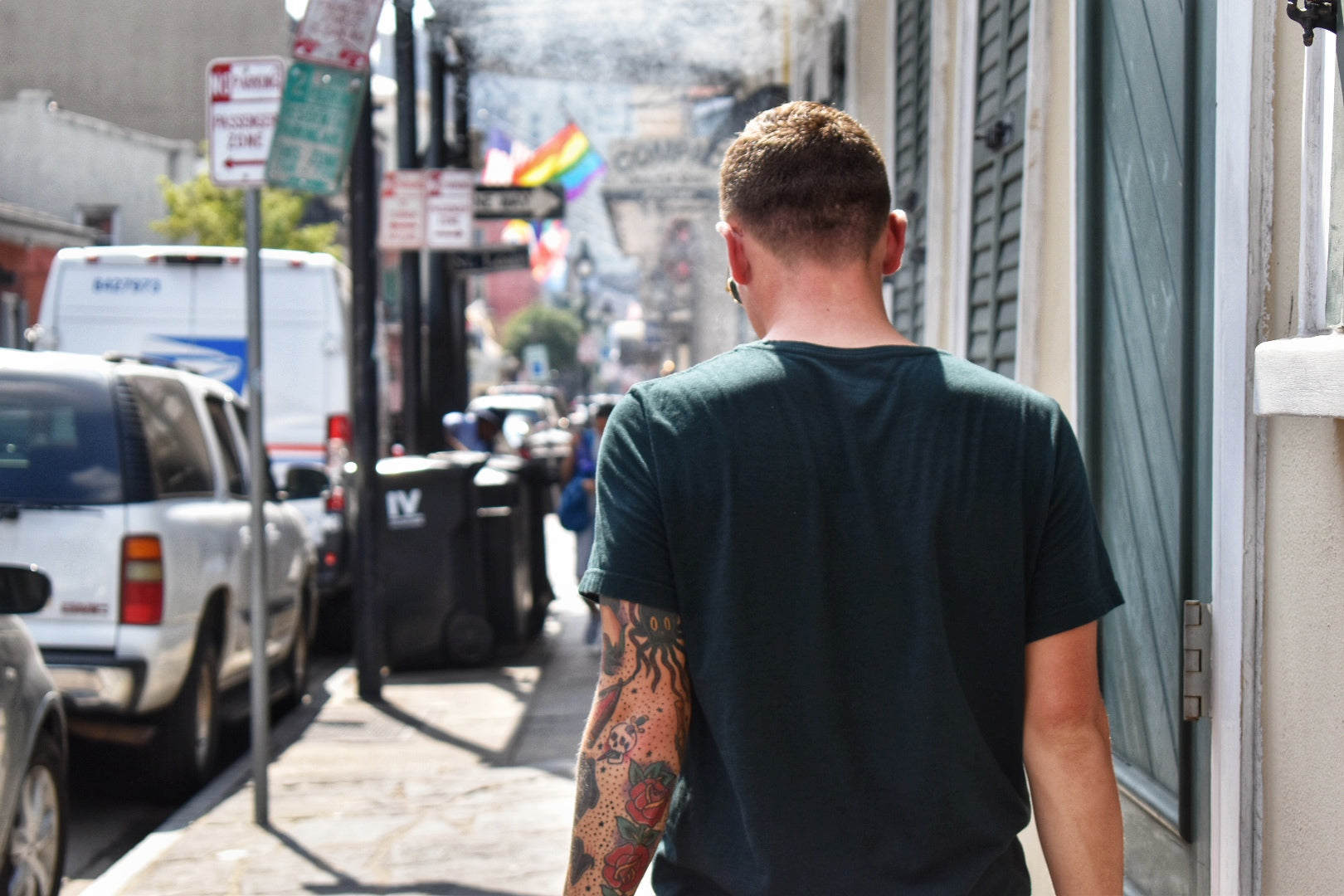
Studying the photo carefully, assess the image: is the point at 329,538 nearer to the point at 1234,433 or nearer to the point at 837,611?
the point at 1234,433

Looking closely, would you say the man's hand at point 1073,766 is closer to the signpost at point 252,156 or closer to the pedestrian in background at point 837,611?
the pedestrian in background at point 837,611

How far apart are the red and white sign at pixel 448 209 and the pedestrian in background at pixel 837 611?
10.1m

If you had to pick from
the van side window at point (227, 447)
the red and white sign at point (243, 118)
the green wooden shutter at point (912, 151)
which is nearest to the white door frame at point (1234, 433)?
the green wooden shutter at point (912, 151)

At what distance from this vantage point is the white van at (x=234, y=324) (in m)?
12.4

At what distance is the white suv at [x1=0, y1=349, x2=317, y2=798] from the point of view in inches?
244

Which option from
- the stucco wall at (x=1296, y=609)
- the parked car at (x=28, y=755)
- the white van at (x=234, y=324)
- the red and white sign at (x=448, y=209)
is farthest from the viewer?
the white van at (x=234, y=324)

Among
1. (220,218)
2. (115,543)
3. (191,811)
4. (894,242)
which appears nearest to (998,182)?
(894,242)

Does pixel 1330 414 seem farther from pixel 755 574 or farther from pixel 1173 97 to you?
pixel 1173 97

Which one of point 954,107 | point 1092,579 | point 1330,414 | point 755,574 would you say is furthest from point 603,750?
point 954,107

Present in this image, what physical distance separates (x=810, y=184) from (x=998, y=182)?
10.0 feet

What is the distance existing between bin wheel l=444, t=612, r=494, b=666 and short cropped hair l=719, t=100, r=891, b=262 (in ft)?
27.8

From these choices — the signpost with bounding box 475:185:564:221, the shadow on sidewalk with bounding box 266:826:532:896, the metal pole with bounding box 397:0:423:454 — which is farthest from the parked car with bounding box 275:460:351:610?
the shadow on sidewalk with bounding box 266:826:532:896

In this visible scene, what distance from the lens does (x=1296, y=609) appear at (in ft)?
7.80

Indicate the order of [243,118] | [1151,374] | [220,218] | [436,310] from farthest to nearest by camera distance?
1. [220,218]
2. [436,310]
3. [243,118]
4. [1151,374]
